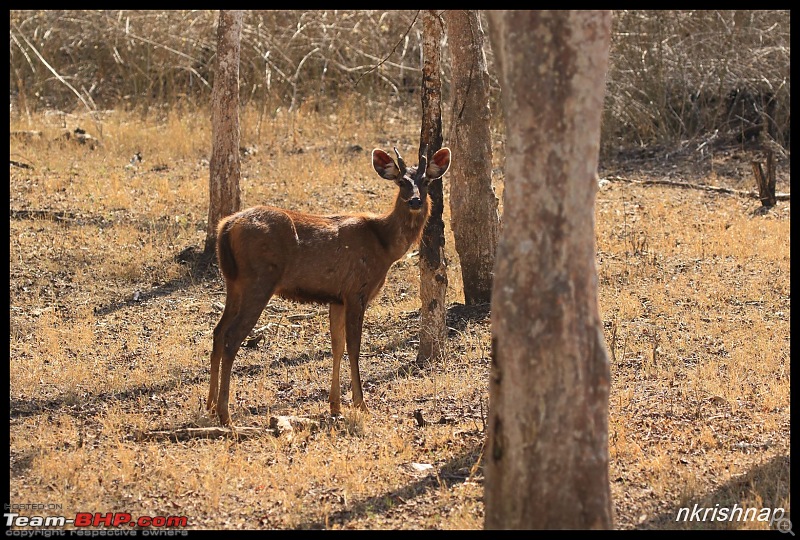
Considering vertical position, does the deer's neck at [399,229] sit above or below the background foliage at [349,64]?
below

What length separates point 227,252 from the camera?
345 inches

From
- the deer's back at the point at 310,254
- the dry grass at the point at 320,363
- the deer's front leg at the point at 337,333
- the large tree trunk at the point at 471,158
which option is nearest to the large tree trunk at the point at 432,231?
the dry grass at the point at 320,363

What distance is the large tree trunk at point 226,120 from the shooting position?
1315 cm

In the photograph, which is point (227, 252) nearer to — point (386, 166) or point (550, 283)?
point (386, 166)

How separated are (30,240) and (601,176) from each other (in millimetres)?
9634

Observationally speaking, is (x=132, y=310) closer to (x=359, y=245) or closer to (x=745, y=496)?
(x=359, y=245)

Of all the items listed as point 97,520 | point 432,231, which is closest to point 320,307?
point 432,231

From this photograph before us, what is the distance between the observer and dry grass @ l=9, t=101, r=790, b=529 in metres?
7.13

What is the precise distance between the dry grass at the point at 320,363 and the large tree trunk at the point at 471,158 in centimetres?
62

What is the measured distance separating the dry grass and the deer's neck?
1.35 meters

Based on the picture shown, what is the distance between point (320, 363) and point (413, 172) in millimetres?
2410

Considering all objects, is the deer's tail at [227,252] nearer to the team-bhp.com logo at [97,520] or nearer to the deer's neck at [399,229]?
the deer's neck at [399,229]

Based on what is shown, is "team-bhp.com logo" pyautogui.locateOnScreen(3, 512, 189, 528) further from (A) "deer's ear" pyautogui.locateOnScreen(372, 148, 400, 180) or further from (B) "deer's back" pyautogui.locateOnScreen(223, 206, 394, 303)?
(A) "deer's ear" pyautogui.locateOnScreen(372, 148, 400, 180)

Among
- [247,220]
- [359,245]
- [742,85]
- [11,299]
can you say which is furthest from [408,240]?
[742,85]
